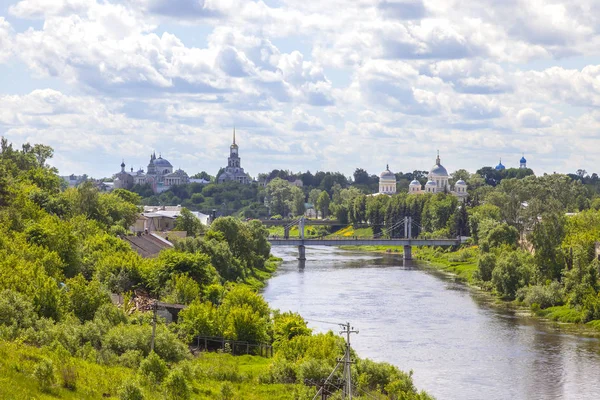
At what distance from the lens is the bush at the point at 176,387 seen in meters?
35.3

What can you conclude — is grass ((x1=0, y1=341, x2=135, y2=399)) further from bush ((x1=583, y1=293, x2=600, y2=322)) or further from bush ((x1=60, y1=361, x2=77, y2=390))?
bush ((x1=583, y1=293, x2=600, y2=322))

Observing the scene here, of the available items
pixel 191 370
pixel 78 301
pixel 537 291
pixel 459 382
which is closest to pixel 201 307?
pixel 78 301

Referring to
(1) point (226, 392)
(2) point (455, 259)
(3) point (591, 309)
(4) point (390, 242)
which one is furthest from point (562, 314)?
(4) point (390, 242)

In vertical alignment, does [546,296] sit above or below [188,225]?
below

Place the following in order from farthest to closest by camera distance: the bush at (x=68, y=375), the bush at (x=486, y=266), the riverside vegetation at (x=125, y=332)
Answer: the bush at (x=486, y=266), the riverside vegetation at (x=125, y=332), the bush at (x=68, y=375)

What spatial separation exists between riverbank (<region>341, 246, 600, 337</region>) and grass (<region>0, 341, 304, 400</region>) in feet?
91.1

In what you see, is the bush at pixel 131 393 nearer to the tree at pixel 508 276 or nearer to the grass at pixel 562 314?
the grass at pixel 562 314

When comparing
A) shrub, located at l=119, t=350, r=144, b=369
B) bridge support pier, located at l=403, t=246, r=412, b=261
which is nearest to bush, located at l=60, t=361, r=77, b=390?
shrub, located at l=119, t=350, r=144, b=369

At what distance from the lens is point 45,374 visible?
3391 cm

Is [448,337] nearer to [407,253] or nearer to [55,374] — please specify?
[55,374]

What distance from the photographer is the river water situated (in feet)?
153

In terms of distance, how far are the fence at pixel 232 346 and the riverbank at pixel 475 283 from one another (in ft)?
75.9

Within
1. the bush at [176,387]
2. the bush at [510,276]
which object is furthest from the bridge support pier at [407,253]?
the bush at [176,387]

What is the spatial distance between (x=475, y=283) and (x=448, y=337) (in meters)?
31.4
